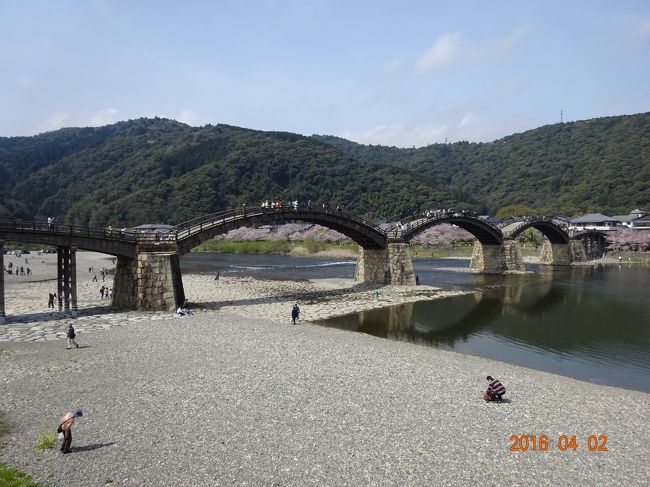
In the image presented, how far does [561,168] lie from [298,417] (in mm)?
149188

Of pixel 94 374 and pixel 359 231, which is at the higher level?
pixel 359 231

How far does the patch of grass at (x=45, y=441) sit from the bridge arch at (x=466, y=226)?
34.5 meters

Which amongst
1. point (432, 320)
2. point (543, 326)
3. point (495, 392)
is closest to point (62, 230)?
point (432, 320)

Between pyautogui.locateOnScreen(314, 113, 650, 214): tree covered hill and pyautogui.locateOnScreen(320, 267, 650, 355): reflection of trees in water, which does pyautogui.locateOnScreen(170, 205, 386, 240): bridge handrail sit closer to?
pyautogui.locateOnScreen(320, 267, 650, 355): reflection of trees in water

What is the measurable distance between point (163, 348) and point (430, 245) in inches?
2951

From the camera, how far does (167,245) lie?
80.8 feet

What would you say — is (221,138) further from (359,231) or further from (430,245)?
(359,231)

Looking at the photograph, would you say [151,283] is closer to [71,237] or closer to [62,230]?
[71,237]

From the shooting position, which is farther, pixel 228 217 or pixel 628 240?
pixel 628 240

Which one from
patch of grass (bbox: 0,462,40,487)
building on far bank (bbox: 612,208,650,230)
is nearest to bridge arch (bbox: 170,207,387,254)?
patch of grass (bbox: 0,462,40,487)

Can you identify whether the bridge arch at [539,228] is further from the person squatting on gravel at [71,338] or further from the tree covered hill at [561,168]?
the person squatting on gravel at [71,338]

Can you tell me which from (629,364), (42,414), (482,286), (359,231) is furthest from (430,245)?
(42,414)

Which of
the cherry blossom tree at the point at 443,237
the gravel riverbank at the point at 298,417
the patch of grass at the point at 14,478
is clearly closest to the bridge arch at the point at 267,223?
the gravel riverbank at the point at 298,417

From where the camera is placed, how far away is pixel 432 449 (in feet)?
29.5
